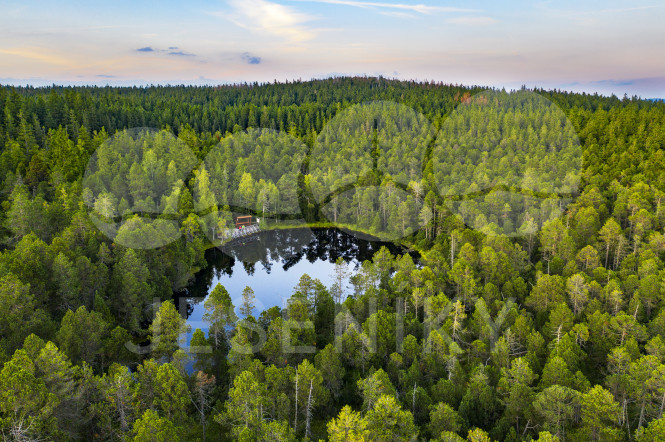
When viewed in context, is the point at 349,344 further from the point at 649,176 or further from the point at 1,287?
the point at 649,176

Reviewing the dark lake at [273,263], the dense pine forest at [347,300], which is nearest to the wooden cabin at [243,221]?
Answer: the dense pine forest at [347,300]

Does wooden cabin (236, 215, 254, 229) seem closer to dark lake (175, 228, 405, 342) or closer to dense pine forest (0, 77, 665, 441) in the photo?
dense pine forest (0, 77, 665, 441)

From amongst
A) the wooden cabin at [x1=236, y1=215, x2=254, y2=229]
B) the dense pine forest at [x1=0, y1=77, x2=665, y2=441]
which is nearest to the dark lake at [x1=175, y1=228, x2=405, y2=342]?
the dense pine forest at [x1=0, y1=77, x2=665, y2=441]

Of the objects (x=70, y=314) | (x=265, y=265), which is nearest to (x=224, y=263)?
(x=265, y=265)

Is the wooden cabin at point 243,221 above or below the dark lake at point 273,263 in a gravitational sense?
above

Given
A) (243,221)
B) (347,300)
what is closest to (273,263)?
(243,221)

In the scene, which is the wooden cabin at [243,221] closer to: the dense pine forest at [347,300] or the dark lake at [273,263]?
the dense pine forest at [347,300]

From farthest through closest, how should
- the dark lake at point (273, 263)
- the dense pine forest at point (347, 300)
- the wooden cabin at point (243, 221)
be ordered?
the wooden cabin at point (243, 221) < the dark lake at point (273, 263) < the dense pine forest at point (347, 300)
